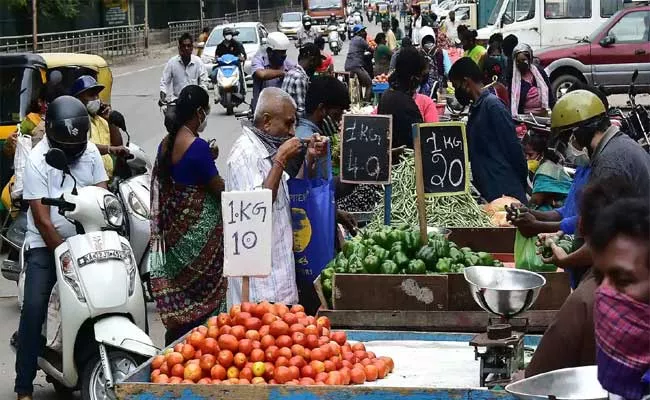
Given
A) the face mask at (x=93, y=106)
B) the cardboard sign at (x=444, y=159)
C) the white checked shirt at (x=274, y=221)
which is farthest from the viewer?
the face mask at (x=93, y=106)

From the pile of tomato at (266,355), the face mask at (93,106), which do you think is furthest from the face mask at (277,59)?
the pile of tomato at (266,355)

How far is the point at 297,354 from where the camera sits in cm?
520

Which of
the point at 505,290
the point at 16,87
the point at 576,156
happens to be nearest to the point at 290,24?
the point at 16,87

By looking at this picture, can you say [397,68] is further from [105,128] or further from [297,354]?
[297,354]

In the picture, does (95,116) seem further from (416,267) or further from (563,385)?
(563,385)

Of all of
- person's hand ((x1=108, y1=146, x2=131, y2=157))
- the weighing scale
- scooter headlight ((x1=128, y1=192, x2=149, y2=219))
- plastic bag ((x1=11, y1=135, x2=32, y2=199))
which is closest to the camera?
the weighing scale

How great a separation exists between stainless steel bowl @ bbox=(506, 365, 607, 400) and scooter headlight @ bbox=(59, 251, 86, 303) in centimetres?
328

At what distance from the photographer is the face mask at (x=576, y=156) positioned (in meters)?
5.46

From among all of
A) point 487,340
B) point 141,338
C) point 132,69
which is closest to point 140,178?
point 141,338

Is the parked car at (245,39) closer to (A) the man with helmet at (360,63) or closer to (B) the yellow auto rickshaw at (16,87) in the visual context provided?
(A) the man with helmet at (360,63)

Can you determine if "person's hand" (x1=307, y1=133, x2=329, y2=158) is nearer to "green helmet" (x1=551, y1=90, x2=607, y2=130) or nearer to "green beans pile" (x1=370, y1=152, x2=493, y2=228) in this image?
"green helmet" (x1=551, y1=90, x2=607, y2=130)

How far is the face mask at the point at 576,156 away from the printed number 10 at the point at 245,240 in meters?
1.60

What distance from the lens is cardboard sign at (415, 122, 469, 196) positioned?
7781 mm

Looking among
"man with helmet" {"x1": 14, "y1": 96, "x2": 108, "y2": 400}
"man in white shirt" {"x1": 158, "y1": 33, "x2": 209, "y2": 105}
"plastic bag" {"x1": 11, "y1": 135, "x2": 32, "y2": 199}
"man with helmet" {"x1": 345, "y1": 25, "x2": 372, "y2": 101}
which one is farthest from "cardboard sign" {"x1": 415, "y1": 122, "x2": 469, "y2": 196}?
"man with helmet" {"x1": 345, "y1": 25, "x2": 372, "y2": 101}
